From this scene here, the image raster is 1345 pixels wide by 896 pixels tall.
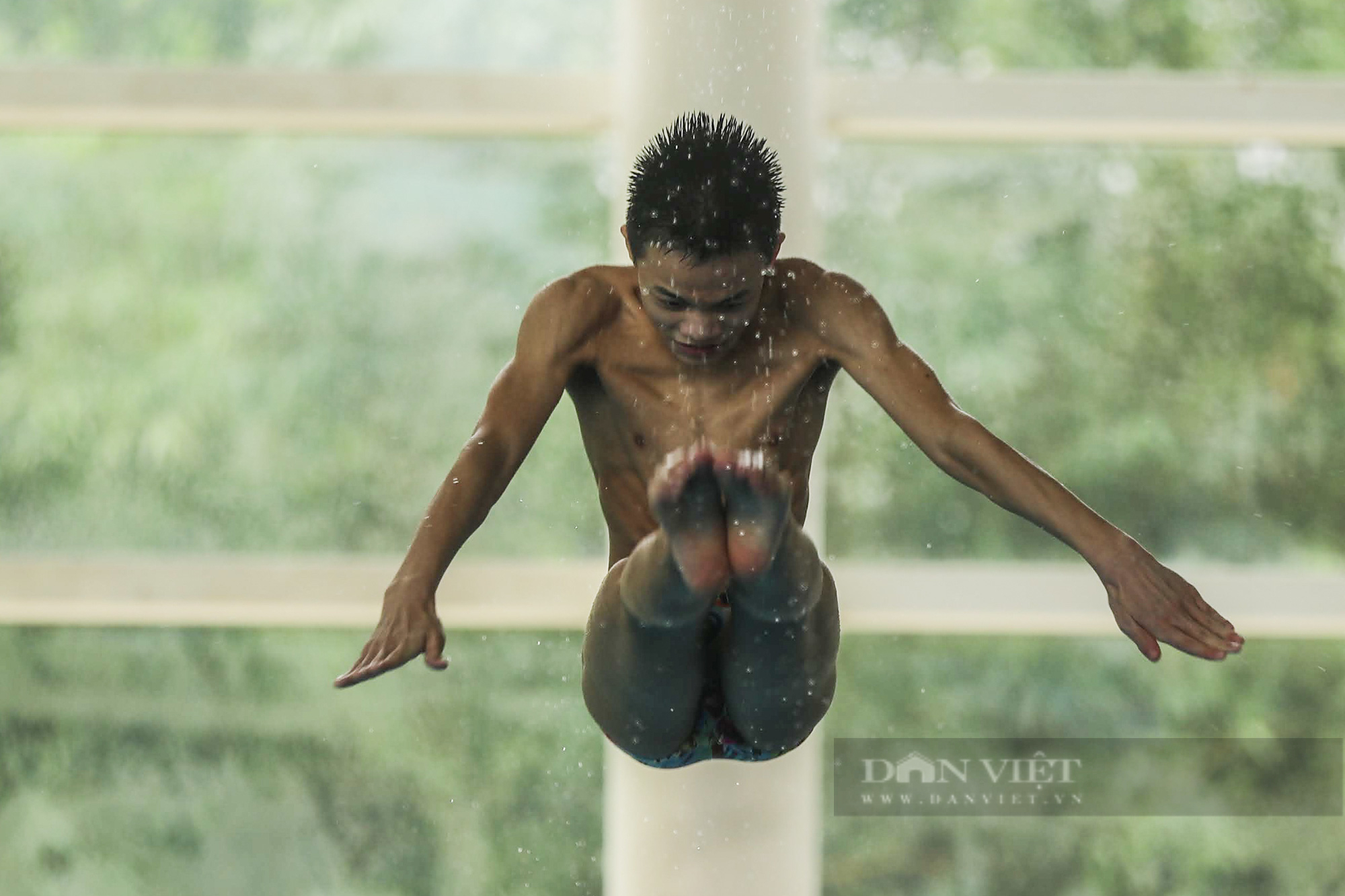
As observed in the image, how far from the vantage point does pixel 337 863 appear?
3541 millimetres

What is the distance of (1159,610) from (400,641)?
0.93 m

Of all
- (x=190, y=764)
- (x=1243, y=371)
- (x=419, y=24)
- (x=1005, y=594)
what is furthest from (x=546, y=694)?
(x=1243, y=371)

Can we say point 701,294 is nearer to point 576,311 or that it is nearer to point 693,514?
point 576,311

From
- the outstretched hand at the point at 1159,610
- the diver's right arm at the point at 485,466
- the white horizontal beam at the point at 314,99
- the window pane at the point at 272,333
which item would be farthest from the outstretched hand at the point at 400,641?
the white horizontal beam at the point at 314,99

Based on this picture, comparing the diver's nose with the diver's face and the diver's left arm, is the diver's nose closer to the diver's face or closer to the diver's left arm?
the diver's face

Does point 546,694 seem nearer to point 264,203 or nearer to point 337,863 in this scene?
point 337,863

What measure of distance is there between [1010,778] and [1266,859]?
68 cm

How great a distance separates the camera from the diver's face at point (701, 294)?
6.18ft

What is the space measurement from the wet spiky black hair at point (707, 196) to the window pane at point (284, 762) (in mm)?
1831

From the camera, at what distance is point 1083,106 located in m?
3.38

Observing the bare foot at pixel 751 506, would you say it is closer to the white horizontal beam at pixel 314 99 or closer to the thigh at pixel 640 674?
Result: the thigh at pixel 640 674

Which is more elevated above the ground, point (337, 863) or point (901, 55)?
point (901, 55)

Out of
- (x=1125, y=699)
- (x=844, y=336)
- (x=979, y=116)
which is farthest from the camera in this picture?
(x=1125, y=699)

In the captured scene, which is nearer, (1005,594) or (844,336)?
(844,336)
